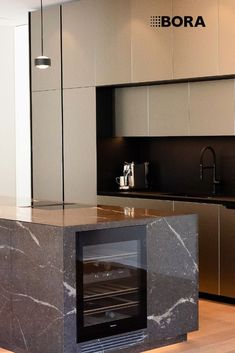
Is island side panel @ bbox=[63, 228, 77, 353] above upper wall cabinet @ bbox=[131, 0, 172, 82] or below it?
below

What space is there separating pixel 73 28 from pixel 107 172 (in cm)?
155

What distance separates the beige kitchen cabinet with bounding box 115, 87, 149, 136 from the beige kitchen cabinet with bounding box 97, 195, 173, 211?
0.69 m

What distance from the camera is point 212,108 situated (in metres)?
6.61

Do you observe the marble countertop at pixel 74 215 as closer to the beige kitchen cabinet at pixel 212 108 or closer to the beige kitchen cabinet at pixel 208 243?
the beige kitchen cabinet at pixel 208 243

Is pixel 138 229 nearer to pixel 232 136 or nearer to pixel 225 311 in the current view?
pixel 225 311

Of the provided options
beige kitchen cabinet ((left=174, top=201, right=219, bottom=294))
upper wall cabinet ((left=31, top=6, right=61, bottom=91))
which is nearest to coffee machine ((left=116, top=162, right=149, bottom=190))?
beige kitchen cabinet ((left=174, top=201, right=219, bottom=294))

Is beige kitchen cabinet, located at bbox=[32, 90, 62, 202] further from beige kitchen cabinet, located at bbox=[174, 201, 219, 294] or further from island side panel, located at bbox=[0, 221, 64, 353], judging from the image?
island side panel, located at bbox=[0, 221, 64, 353]

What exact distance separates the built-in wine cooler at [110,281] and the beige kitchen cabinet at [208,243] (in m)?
1.84

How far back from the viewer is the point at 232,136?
6773 millimetres

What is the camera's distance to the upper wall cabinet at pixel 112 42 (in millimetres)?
7180

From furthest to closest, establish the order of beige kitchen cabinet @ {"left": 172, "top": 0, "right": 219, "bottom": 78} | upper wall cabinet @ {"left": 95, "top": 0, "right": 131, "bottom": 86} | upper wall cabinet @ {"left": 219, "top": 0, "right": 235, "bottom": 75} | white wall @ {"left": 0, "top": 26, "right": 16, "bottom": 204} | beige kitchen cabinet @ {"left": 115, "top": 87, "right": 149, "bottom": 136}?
white wall @ {"left": 0, "top": 26, "right": 16, "bottom": 204} < beige kitchen cabinet @ {"left": 115, "top": 87, "right": 149, "bottom": 136} < upper wall cabinet @ {"left": 95, "top": 0, "right": 131, "bottom": 86} < beige kitchen cabinet @ {"left": 172, "top": 0, "right": 219, "bottom": 78} < upper wall cabinet @ {"left": 219, "top": 0, "right": 235, "bottom": 75}

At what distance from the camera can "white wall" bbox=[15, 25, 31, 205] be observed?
31.5 feet

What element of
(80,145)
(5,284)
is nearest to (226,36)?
(80,145)

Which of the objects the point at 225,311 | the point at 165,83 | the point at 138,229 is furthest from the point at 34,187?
the point at 138,229
